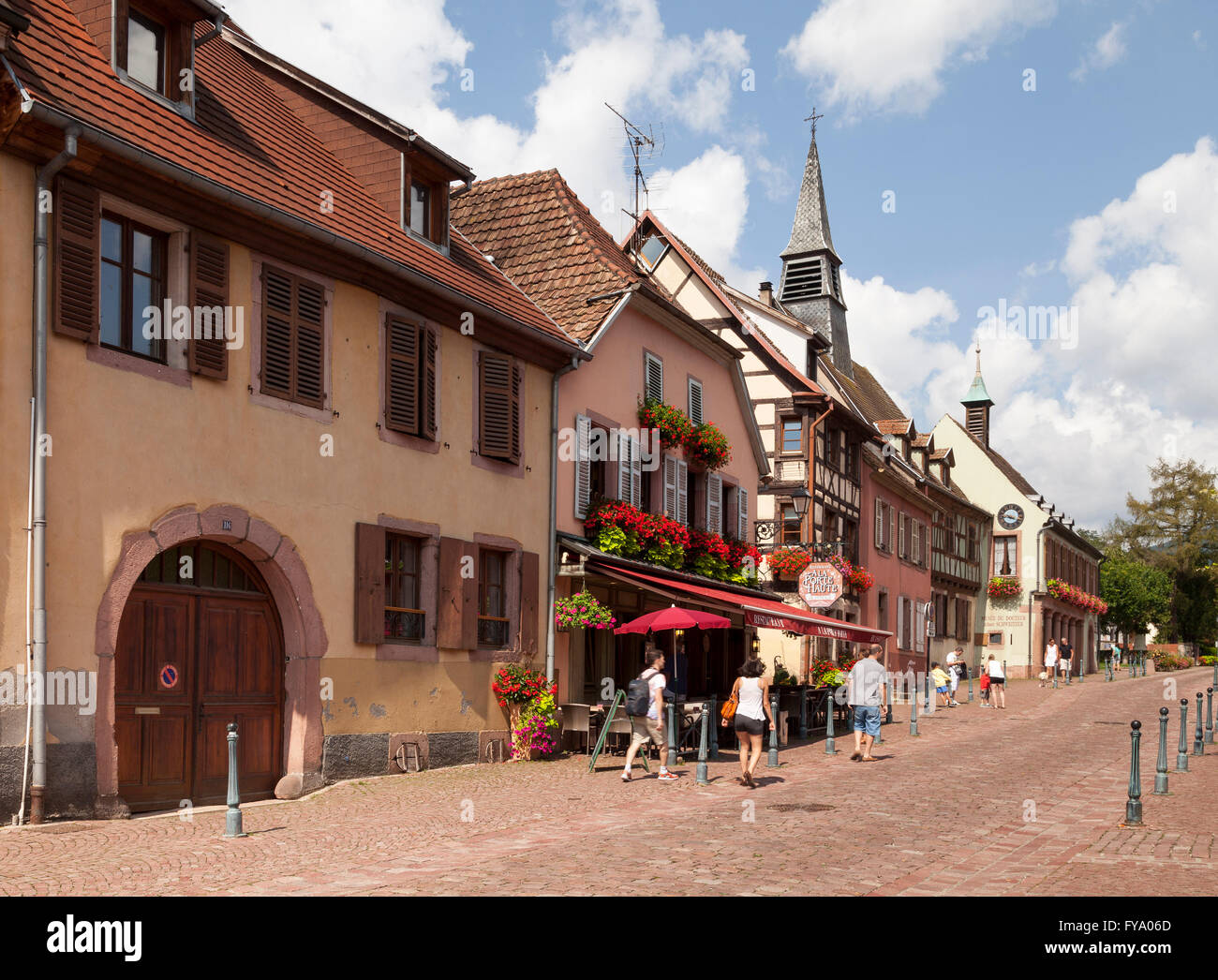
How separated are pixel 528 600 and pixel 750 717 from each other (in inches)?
177

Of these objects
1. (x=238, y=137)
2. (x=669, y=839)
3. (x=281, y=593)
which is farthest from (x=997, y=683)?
(x=238, y=137)

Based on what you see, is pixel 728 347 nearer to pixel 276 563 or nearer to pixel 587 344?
pixel 587 344

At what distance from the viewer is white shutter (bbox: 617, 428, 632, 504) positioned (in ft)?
71.8

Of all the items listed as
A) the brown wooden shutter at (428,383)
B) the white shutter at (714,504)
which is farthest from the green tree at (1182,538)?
the brown wooden shutter at (428,383)

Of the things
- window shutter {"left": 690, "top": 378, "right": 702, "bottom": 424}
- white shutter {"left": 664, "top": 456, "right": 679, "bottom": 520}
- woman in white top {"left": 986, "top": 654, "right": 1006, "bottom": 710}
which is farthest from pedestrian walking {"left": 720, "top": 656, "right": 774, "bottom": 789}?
woman in white top {"left": 986, "top": 654, "right": 1006, "bottom": 710}

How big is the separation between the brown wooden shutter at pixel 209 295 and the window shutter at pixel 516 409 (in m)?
5.63

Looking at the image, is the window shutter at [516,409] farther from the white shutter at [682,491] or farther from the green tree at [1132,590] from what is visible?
the green tree at [1132,590]

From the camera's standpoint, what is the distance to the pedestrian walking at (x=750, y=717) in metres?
15.3

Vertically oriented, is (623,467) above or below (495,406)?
below

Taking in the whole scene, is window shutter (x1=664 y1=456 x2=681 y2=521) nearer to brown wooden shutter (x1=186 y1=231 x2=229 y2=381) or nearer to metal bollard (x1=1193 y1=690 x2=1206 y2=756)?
metal bollard (x1=1193 y1=690 x2=1206 y2=756)

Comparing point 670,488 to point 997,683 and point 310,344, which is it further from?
point 997,683

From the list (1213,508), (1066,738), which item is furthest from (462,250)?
(1213,508)

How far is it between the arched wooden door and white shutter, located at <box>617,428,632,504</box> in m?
8.51

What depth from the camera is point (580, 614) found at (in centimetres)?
1944
